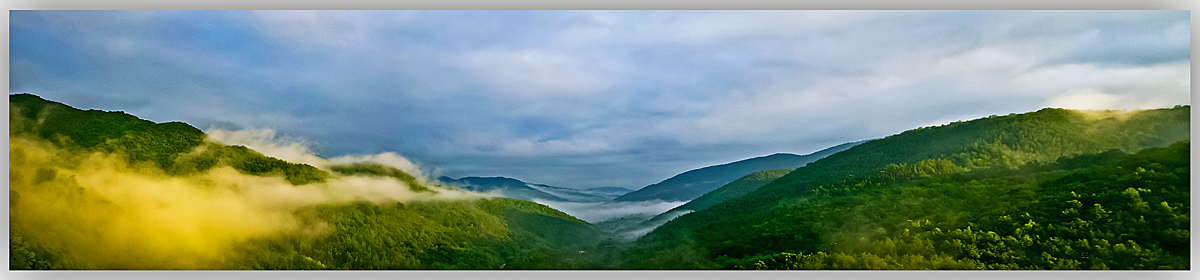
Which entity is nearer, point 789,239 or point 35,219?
point 35,219

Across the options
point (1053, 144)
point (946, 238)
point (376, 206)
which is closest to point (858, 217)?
point (946, 238)

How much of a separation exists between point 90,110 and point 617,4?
14.1 meters

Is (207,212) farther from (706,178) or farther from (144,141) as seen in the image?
(706,178)

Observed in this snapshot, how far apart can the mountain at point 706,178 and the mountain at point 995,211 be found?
5.13ft

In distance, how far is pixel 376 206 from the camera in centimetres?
1306

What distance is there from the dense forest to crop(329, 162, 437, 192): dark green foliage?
6 cm

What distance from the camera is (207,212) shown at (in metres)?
Answer: 11.5

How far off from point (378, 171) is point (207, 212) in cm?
411

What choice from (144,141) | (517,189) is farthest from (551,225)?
(144,141)

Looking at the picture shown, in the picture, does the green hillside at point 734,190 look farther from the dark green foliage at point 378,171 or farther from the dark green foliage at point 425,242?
the dark green foliage at point 378,171

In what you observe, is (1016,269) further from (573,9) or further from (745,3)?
(573,9)

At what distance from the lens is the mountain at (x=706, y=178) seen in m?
15.0

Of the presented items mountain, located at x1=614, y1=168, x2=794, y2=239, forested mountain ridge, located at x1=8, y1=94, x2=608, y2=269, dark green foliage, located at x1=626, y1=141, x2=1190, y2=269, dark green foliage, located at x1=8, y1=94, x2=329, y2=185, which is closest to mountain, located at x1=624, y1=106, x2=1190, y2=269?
dark green foliage, located at x1=626, y1=141, x2=1190, y2=269

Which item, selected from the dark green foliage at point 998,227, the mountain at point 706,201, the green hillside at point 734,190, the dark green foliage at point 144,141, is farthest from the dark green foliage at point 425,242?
the green hillside at point 734,190
